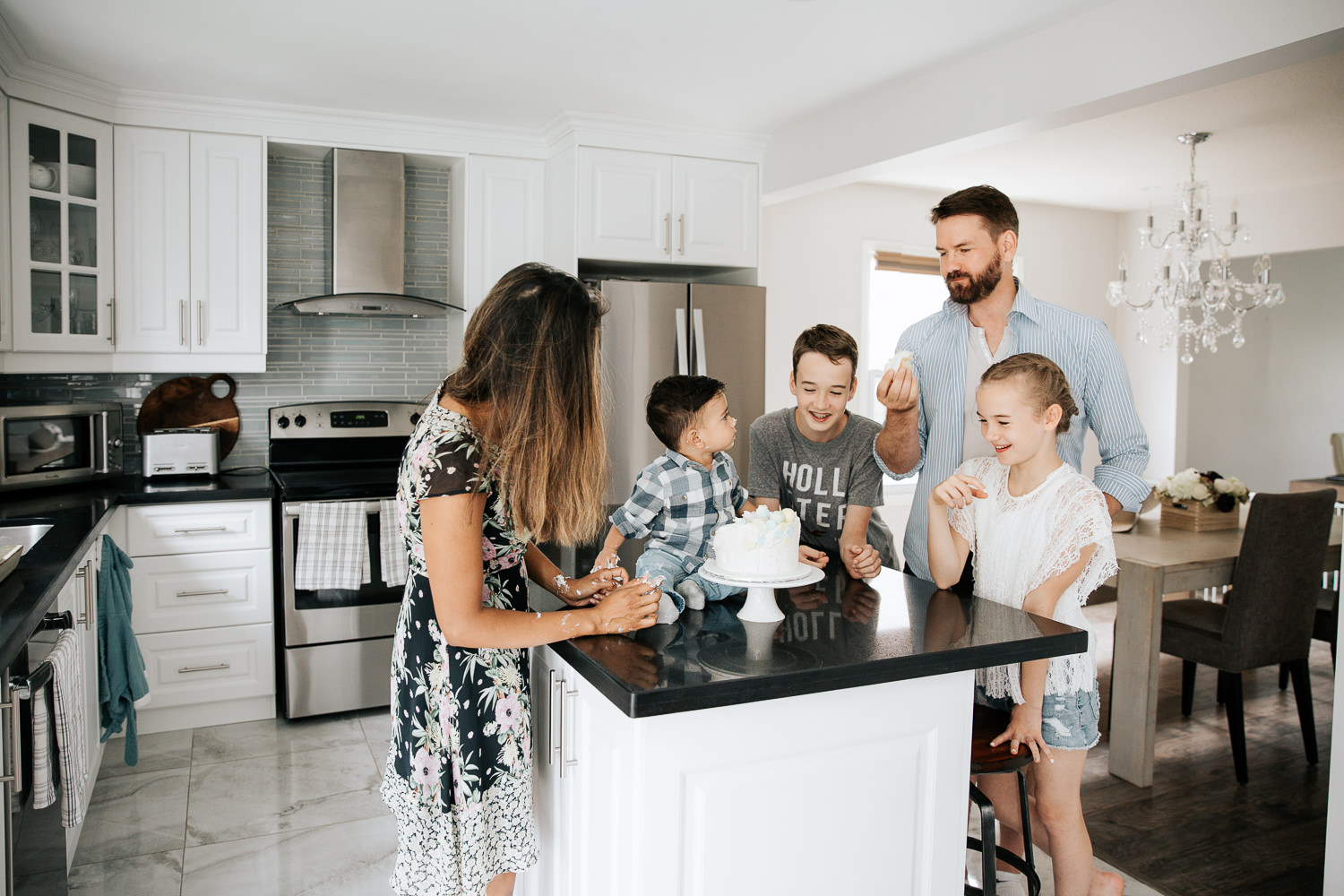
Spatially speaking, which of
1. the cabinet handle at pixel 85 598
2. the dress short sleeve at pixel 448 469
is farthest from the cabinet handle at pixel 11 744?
the cabinet handle at pixel 85 598

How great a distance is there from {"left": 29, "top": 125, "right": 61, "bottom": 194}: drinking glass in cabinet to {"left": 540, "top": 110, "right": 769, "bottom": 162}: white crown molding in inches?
71.0

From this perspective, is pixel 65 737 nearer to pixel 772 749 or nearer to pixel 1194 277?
pixel 772 749

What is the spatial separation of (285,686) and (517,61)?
2440 mm

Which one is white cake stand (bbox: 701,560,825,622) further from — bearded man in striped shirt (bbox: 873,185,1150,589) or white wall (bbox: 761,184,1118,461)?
white wall (bbox: 761,184,1118,461)

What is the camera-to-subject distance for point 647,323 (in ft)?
12.7

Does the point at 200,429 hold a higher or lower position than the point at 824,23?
lower

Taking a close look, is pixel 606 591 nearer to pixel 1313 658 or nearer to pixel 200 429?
pixel 200 429

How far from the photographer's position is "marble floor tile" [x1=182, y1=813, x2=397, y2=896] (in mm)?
2408

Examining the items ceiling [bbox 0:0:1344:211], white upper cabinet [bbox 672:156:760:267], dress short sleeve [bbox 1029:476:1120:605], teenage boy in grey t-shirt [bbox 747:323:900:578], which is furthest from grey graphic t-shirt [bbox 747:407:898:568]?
white upper cabinet [bbox 672:156:760:267]

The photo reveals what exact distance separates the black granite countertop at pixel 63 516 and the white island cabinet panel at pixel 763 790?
0.96m

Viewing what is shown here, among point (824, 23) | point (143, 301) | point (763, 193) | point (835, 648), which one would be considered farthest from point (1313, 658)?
point (143, 301)

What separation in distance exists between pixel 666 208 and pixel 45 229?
2325 mm

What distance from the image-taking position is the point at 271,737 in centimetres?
339

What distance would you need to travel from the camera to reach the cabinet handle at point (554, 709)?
1.57 m
